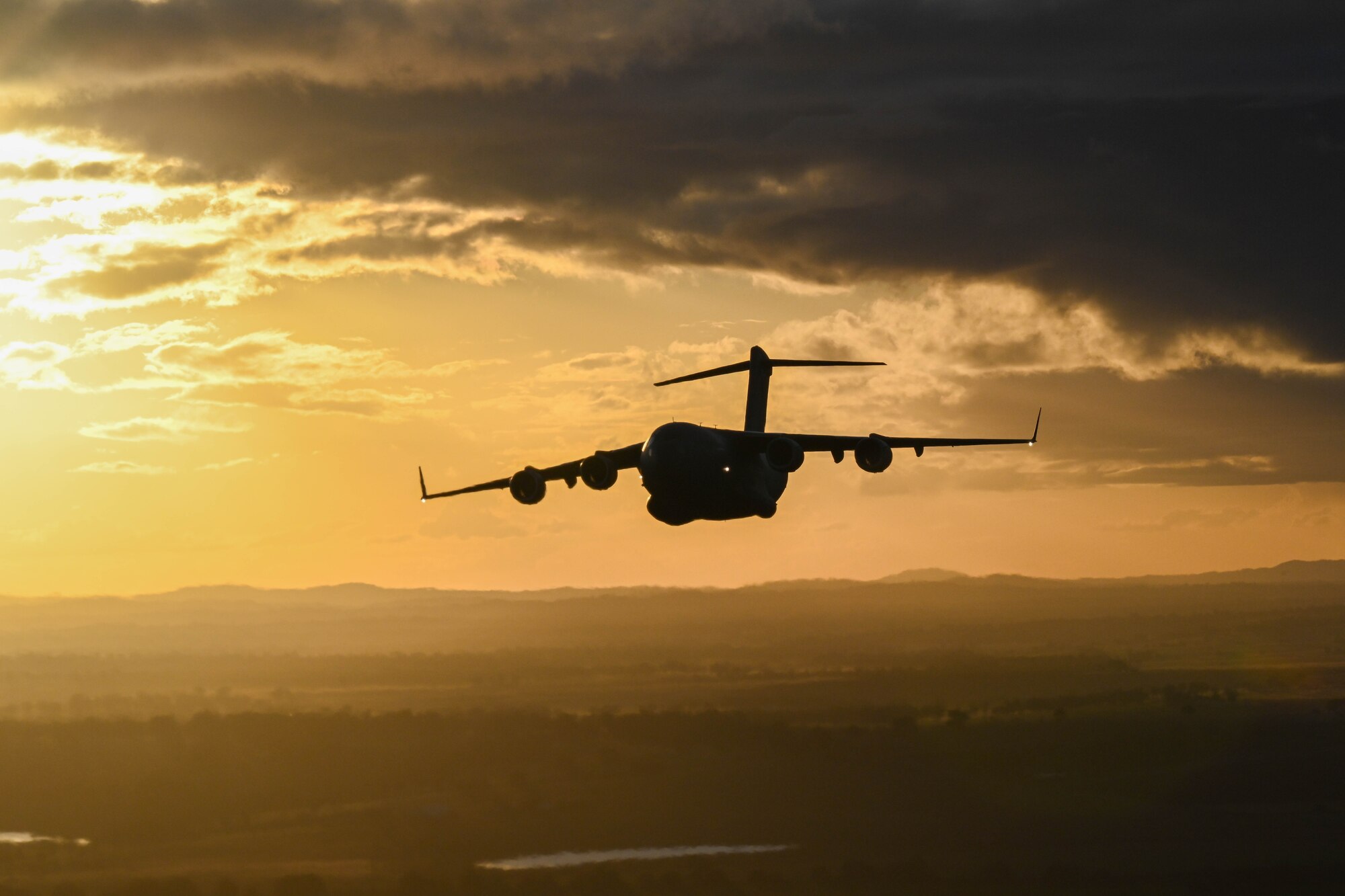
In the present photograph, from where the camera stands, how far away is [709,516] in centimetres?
4800

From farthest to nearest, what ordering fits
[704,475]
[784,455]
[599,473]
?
[599,473], [784,455], [704,475]

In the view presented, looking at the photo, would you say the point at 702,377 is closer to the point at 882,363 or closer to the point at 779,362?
the point at 779,362

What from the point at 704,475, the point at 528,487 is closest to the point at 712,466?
the point at 704,475

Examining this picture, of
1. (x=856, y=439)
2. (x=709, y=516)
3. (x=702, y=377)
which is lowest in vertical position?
(x=709, y=516)

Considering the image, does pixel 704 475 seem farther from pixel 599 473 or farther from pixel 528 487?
pixel 528 487

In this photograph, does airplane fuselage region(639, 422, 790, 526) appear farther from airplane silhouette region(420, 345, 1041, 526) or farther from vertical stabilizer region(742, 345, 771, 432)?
vertical stabilizer region(742, 345, 771, 432)

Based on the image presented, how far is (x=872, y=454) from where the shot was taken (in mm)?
47969

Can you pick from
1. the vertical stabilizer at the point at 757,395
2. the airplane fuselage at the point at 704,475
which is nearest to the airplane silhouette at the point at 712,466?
the airplane fuselage at the point at 704,475

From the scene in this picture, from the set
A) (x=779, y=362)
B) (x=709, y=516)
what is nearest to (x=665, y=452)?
(x=709, y=516)

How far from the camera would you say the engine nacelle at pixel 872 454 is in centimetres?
4779

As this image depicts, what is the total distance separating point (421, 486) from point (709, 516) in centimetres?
1107

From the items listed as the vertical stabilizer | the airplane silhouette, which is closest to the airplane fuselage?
the airplane silhouette

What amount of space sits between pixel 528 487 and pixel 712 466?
8.11 meters

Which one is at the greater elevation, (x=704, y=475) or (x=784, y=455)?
(x=784, y=455)
